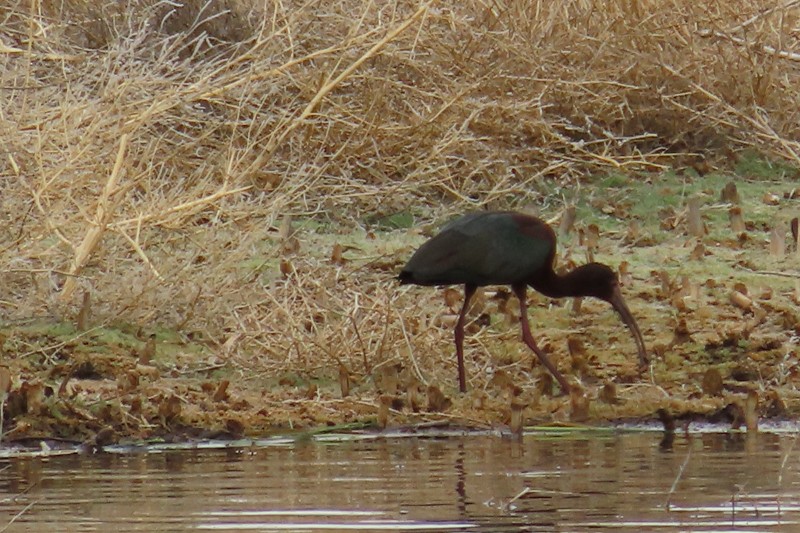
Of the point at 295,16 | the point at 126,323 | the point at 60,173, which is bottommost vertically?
the point at 126,323

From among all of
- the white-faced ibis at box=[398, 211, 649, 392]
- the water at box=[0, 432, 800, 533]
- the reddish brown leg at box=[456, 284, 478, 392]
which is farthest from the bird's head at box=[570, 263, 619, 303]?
the water at box=[0, 432, 800, 533]

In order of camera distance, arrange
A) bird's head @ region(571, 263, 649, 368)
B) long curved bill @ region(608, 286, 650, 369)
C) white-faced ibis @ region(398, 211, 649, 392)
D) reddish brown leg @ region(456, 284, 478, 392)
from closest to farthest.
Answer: reddish brown leg @ region(456, 284, 478, 392) → white-faced ibis @ region(398, 211, 649, 392) → long curved bill @ region(608, 286, 650, 369) → bird's head @ region(571, 263, 649, 368)

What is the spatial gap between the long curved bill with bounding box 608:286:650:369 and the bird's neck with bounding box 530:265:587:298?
0.50 ft

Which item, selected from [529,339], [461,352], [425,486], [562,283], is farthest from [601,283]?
[425,486]

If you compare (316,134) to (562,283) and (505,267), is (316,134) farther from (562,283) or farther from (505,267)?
(505,267)

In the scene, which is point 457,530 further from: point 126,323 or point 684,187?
point 684,187

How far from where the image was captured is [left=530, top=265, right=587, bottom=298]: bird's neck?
949cm

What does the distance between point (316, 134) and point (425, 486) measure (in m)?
5.97

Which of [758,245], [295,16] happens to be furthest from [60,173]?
[758,245]

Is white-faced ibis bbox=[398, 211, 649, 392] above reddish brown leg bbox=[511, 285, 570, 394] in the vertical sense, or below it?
above

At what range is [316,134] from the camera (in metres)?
12.2

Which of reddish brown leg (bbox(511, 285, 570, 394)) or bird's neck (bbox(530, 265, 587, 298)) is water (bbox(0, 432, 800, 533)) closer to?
reddish brown leg (bbox(511, 285, 570, 394))

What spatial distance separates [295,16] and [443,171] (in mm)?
2667

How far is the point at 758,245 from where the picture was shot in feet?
38.1
